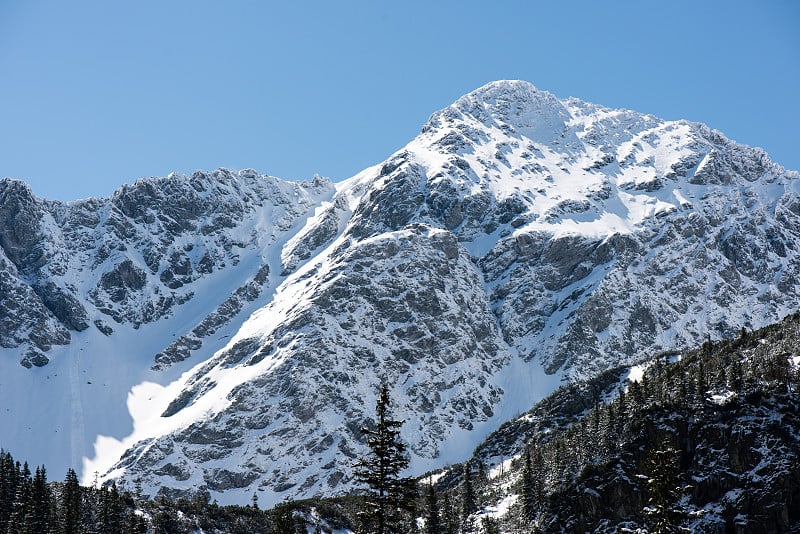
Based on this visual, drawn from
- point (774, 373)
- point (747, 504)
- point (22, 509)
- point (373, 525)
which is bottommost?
point (373, 525)

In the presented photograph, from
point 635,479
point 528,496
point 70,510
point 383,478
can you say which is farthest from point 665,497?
point 528,496

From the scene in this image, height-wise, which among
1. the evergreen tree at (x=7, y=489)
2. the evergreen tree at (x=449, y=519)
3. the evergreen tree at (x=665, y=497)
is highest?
the evergreen tree at (x=7, y=489)

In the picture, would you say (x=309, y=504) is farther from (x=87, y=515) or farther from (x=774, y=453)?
(x=774, y=453)

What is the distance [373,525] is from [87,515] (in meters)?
109

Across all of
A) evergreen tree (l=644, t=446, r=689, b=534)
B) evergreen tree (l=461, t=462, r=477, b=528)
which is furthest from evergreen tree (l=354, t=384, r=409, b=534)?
evergreen tree (l=461, t=462, r=477, b=528)

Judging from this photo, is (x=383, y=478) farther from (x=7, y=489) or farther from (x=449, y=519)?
(x=449, y=519)

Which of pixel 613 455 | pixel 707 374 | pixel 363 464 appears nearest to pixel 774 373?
pixel 707 374

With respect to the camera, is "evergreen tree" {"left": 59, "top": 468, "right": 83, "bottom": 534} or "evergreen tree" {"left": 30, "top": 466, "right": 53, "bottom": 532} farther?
"evergreen tree" {"left": 30, "top": 466, "right": 53, "bottom": 532}

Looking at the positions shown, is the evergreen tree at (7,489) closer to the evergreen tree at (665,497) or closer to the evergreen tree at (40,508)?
the evergreen tree at (40,508)

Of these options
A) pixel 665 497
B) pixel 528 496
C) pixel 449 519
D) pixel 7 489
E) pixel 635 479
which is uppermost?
pixel 7 489

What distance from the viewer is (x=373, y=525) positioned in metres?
39.8

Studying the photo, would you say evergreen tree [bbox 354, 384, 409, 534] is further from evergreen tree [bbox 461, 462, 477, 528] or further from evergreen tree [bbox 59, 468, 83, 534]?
evergreen tree [bbox 461, 462, 477, 528]

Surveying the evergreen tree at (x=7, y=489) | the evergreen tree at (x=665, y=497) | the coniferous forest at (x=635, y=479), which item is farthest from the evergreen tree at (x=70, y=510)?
the evergreen tree at (x=665, y=497)

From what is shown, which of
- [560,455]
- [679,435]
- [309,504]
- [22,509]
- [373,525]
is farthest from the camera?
[309,504]
